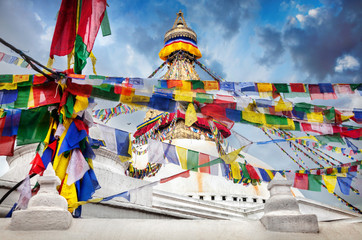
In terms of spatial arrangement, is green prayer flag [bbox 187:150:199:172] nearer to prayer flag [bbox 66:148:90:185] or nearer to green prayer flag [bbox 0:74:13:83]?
prayer flag [bbox 66:148:90:185]

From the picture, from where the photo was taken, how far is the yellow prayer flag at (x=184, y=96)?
445 centimetres

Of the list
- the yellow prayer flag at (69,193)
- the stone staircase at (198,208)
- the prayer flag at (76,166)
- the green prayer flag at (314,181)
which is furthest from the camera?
the stone staircase at (198,208)

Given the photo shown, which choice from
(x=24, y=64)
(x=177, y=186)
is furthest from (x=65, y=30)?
(x=177, y=186)

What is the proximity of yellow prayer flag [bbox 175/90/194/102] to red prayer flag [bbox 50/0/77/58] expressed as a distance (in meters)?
1.98

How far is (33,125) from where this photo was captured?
16.1 feet

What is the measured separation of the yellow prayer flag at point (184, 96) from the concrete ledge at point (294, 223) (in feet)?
6.66

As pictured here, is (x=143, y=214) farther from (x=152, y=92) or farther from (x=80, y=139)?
(x=152, y=92)

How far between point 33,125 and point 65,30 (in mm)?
1698

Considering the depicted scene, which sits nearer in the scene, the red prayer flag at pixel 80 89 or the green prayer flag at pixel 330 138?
the red prayer flag at pixel 80 89

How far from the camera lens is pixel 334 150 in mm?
5938

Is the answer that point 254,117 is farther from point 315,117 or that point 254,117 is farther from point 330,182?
point 330,182

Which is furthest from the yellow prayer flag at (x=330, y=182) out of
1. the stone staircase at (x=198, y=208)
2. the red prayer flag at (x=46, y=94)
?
the red prayer flag at (x=46, y=94)

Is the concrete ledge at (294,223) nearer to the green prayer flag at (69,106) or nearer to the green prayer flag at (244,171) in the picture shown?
the green prayer flag at (244,171)

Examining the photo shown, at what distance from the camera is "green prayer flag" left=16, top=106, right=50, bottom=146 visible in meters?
4.84
